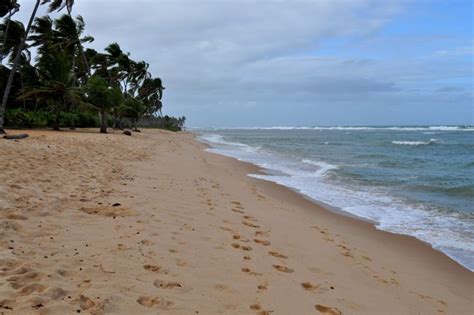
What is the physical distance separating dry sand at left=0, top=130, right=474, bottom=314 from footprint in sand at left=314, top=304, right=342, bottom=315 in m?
0.01

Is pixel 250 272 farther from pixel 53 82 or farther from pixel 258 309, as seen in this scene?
pixel 53 82

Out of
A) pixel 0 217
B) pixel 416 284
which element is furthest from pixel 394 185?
pixel 0 217

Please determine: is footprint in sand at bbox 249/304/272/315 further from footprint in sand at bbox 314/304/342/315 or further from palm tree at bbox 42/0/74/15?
palm tree at bbox 42/0/74/15

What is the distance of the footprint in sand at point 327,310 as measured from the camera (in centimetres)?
339

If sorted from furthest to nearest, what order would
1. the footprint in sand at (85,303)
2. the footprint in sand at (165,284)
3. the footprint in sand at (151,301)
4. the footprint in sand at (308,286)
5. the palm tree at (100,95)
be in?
the palm tree at (100,95) → the footprint in sand at (308,286) → the footprint in sand at (165,284) → the footprint in sand at (151,301) → the footprint in sand at (85,303)

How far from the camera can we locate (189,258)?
4.16 meters

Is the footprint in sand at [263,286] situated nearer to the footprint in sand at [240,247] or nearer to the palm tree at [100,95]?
the footprint in sand at [240,247]

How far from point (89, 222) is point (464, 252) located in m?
5.85

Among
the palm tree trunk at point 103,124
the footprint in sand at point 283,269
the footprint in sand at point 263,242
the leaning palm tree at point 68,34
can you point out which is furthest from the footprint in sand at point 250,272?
the leaning palm tree at point 68,34

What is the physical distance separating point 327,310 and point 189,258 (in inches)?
61.9

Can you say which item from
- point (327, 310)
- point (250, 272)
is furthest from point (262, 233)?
point (327, 310)

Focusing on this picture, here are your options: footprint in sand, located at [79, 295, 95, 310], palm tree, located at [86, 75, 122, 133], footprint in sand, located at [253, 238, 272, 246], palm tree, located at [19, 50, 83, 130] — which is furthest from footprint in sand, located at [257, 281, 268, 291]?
palm tree, located at [86, 75, 122, 133]

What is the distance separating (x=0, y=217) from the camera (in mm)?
4445

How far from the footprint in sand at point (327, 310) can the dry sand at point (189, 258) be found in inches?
0.6
